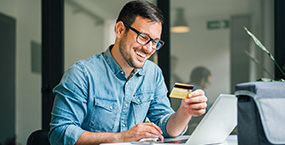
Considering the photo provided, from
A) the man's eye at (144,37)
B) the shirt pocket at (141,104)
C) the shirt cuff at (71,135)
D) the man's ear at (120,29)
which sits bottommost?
the shirt cuff at (71,135)

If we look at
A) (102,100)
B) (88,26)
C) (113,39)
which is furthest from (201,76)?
(102,100)

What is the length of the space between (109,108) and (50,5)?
7.07 feet

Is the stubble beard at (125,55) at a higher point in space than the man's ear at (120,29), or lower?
lower

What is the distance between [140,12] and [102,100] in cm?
46

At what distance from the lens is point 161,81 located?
1812mm

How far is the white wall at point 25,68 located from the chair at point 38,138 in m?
2.04

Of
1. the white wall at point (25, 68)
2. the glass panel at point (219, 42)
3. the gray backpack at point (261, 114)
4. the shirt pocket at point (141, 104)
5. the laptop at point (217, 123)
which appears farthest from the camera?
the white wall at point (25, 68)

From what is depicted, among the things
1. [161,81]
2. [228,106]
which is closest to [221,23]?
[161,81]

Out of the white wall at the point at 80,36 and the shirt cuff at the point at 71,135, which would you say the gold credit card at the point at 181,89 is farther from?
the white wall at the point at 80,36

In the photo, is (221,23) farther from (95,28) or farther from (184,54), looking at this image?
(95,28)

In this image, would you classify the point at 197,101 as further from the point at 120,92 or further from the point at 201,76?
the point at 201,76

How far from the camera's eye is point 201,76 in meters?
3.14

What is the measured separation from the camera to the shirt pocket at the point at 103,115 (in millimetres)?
1545

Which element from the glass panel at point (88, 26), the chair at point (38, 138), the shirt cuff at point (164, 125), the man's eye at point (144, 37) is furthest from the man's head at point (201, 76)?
the chair at point (38, 138)
